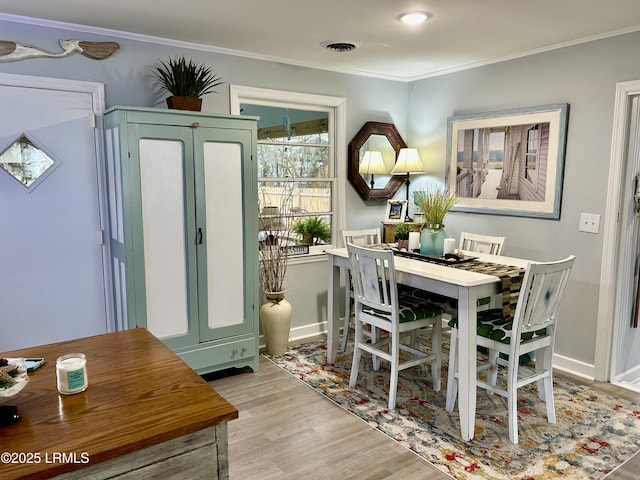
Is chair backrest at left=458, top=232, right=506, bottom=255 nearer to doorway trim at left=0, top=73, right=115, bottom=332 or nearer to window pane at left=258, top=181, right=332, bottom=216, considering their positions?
window pane at left=258, top=181, right=332, bottom=216

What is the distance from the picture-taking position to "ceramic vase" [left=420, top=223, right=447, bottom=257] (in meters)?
3.29

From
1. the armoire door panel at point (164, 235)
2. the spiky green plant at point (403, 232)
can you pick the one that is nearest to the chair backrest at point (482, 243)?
the spiky green plant at point (403, 232)

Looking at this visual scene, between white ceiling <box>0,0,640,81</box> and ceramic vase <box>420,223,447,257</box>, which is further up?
white ceiling <box>0,0,640,81</box>

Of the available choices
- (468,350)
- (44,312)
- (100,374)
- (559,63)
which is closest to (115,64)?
(44,312)

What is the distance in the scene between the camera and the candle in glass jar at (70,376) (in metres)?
1.33

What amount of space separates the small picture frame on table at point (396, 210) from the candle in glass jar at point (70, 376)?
3420 millimetres

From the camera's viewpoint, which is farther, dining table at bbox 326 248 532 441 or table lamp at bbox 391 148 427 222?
table lamp at bbox 391 148 427 222

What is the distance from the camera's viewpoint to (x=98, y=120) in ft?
10.4

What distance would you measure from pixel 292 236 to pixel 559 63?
2476 mm

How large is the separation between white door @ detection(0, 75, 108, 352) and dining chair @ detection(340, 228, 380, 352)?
176cm

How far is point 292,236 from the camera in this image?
13.8 ft

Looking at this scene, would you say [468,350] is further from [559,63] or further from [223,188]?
[559,63]

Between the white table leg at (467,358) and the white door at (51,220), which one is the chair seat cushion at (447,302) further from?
the white door at (51,220)

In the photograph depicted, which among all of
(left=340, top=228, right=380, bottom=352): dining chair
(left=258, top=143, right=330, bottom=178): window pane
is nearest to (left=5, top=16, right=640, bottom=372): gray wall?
(left=258, top=143, right=330, bottom=178): window pane
